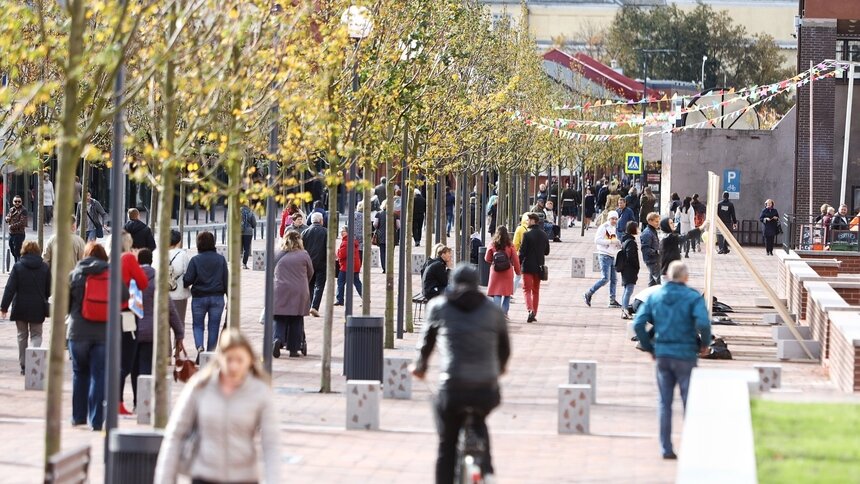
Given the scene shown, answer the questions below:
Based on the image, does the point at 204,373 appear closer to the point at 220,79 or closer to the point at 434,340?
the point at 434,340

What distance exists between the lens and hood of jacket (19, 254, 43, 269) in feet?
55.1

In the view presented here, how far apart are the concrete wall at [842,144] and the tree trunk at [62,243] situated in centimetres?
Result: 3754

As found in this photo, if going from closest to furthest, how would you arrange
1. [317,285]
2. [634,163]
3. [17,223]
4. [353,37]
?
1. [353,37]
2. [317,285]
3. [17,223]
4. [634,163]

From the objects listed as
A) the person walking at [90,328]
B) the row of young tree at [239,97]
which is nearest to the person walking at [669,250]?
the row of young tree at [239,97]

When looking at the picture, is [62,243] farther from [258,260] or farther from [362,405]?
[258,260]

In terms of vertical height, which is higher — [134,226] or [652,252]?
[134,226]

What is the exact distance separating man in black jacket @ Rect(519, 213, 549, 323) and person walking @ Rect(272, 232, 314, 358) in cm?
604

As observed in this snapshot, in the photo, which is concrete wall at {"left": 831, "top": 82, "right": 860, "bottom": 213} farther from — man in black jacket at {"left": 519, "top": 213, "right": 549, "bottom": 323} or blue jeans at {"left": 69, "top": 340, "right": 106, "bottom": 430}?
blue jeans at {"left": 69, "top": 340, "right": 106, "bottom": 430}

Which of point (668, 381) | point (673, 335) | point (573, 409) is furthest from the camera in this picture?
point (573, 409)

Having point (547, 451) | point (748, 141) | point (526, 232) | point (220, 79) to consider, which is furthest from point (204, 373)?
point (748, 141)

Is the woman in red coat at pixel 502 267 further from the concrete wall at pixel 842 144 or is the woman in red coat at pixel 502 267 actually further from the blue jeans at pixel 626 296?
the concrete wall at pixel 842 144

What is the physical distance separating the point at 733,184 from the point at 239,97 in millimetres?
40131

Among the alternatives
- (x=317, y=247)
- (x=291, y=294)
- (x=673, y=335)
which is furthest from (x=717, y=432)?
(x=317, y=247)

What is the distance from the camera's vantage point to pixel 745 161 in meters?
Answer: 52.1
